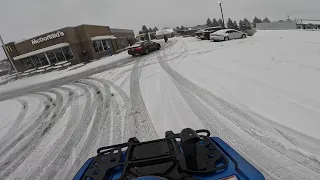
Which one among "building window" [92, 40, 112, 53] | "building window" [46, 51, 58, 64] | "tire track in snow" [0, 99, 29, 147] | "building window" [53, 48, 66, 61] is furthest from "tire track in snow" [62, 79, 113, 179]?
"building window" [46, 51, 58, 64]

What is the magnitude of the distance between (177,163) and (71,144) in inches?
140

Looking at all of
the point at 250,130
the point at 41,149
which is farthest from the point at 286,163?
the point at 41,149

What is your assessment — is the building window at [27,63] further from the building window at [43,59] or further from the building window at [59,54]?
the building window at [59,54]

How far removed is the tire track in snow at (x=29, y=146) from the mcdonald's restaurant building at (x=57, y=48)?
22015 millimetres

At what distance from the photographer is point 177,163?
7.28ft

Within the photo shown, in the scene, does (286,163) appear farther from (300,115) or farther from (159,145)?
(159,145)

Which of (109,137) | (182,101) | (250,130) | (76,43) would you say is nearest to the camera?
(250,130)

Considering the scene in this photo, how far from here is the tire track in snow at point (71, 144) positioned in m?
3.89

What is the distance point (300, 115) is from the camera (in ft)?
13.6

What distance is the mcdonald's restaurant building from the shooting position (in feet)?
88.7

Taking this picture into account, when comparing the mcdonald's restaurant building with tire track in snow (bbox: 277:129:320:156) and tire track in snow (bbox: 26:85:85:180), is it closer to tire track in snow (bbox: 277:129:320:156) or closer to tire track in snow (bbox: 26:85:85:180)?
tire track in snow (bbox: 26:85:85:180)

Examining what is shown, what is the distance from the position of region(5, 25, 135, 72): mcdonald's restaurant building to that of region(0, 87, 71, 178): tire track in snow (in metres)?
22.0

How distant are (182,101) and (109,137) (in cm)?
245

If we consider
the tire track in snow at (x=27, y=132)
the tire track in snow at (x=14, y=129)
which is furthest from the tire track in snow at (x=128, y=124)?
the tire track in snow at (x=14, y=129)
